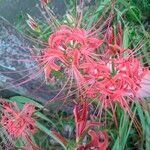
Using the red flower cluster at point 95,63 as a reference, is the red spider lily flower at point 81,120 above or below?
below

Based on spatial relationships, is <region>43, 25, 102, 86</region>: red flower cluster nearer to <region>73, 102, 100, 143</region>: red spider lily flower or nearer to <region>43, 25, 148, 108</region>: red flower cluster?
<region>43, 25, 148, 108</region>: red flower cluster

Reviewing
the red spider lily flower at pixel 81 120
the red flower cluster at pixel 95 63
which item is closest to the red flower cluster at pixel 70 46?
the red flower cluster at pixel 95 63

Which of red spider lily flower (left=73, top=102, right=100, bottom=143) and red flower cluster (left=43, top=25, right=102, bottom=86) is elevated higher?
red flower cluster (left=43, top=25, right=102, bottom=86)

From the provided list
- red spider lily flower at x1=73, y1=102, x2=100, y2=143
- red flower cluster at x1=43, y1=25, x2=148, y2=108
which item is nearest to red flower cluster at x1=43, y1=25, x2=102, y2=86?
red flower cluster at x1=43, y1=25, x2=148, y2=108

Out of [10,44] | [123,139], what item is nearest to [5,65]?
[10,44]

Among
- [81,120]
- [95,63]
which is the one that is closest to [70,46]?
[95,63]

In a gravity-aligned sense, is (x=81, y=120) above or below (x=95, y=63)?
below

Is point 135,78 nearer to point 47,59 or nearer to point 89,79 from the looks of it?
point 89,79

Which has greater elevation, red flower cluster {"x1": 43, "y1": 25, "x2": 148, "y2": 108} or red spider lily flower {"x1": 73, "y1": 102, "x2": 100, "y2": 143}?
red flower cluster {"x1": 43, "y1": 25, "x2": 148, "y2": 108}

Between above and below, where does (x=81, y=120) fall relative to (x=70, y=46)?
below

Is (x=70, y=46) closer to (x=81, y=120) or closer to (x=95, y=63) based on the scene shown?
(x=95, y=63)

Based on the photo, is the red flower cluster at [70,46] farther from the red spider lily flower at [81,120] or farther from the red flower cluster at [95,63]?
the red spider lily flower at [81,120]
